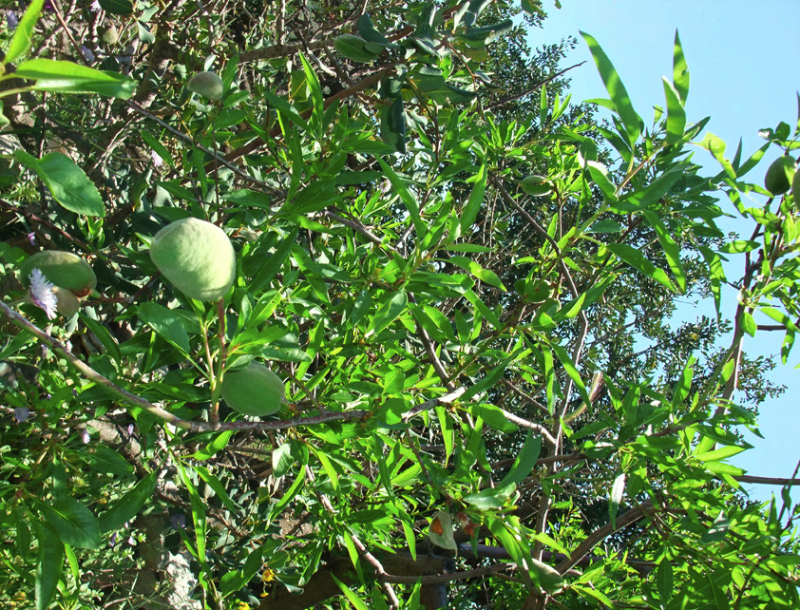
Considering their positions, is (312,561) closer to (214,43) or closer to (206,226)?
(206,226)

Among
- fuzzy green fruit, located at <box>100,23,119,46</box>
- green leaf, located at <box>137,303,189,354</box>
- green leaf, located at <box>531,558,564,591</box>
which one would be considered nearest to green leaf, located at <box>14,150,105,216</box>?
green leaf, located at <box>137,303,189,354</box>

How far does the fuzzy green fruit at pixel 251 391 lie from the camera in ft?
3.12

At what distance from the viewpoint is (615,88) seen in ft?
2.97

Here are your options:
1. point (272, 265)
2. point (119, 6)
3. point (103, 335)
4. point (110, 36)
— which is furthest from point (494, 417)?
point (110, 36)

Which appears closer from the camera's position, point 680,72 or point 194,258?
point 194,258

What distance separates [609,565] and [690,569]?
688mm

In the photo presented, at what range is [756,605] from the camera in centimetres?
151

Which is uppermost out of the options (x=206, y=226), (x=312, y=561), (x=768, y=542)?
(x=768, y=542)

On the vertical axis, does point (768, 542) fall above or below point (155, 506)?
above

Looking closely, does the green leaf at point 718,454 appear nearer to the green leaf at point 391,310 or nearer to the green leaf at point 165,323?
the green leaf at point 391,310

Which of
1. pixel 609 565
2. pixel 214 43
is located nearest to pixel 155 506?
pixel 609 565

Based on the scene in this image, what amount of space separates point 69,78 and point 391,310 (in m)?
0.66

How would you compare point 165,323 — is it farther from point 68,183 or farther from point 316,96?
point 316,96

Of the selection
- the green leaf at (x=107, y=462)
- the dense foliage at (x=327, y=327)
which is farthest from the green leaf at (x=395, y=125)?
the green leaf at (x=107, y=462)
